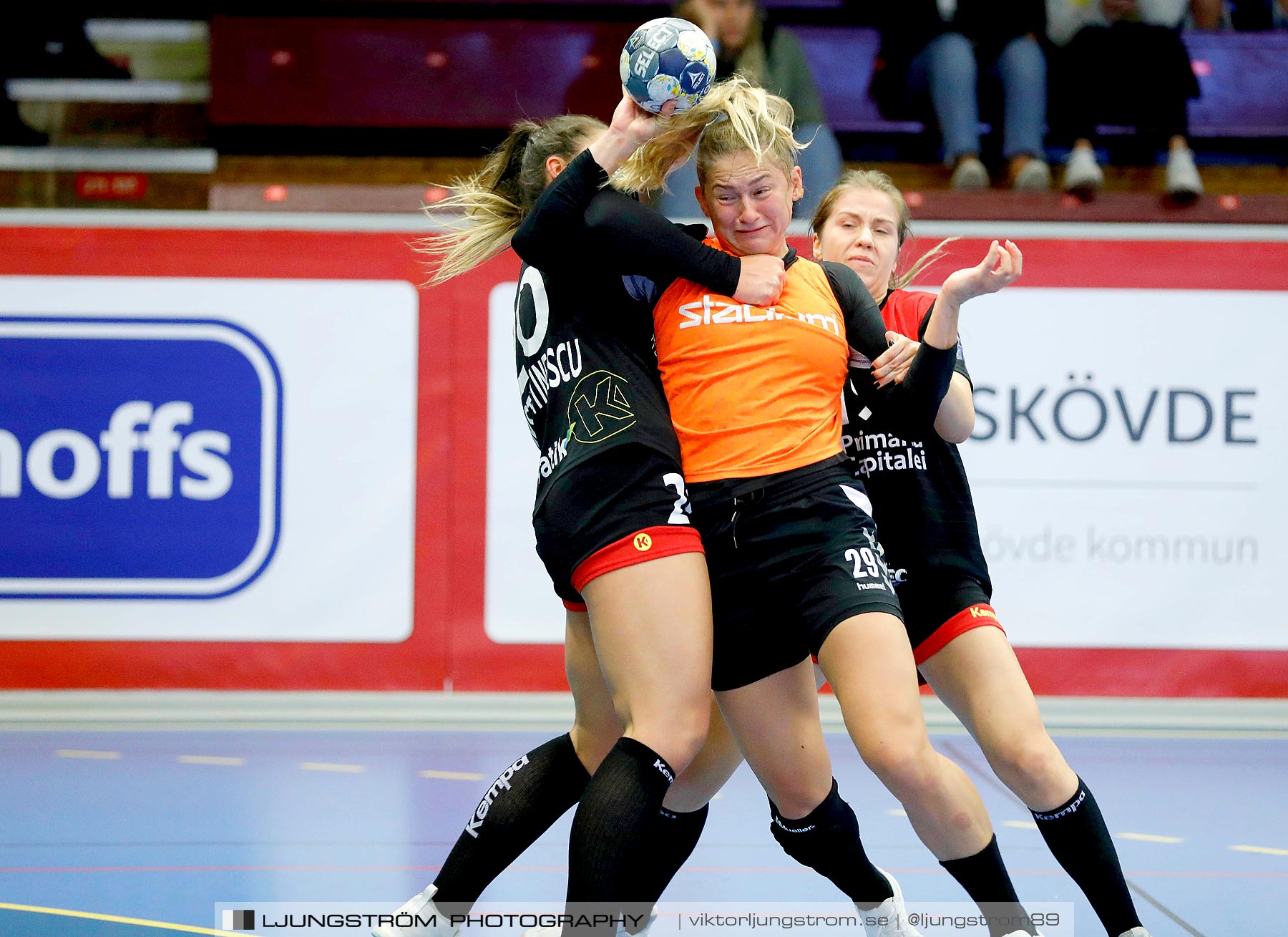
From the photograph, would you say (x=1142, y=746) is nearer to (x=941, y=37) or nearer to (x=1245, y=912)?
(x=1245, y=912)

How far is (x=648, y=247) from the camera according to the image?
7.89 ft

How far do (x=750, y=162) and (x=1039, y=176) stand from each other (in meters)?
4.72

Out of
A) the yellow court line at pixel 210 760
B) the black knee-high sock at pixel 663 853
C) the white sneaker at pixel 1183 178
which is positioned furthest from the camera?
the white sneaker at pixel 1183 178

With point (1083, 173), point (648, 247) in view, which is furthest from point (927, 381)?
point (1083, 173)

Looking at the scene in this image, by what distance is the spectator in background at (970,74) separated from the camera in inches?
275

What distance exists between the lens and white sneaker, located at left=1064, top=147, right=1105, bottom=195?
22.3 ft

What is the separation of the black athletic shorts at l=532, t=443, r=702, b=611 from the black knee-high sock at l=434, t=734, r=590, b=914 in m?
0.44

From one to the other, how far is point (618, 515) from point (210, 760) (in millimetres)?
2837

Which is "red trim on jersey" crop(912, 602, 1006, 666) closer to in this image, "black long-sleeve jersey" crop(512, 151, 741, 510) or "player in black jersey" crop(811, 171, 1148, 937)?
"player in black jersey" crop(811, 171, 1148, 937)

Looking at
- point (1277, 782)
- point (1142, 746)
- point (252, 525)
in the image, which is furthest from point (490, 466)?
point (1277, 782)

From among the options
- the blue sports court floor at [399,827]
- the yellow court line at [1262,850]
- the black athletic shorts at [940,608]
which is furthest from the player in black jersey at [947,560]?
the yellow court line at [1262,850]

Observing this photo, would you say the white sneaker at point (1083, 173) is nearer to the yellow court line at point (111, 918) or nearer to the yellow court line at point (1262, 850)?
the yellow court line at point (1262, 850)

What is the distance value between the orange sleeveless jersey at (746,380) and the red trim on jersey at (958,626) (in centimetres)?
45

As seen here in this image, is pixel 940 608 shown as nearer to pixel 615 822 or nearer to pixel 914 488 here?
pixel 914 488
